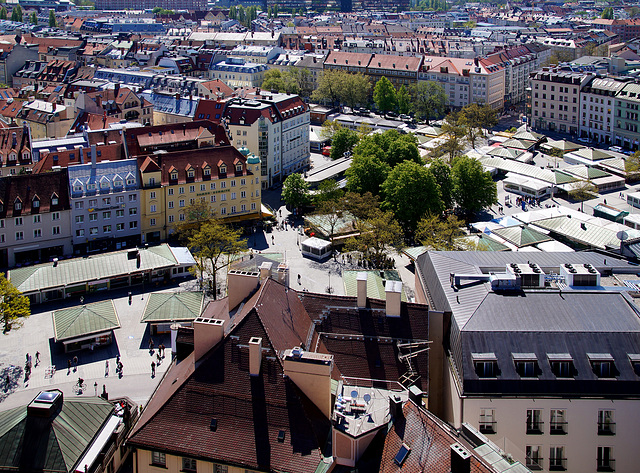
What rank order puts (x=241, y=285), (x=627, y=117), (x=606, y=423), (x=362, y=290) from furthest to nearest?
(x=627, y=117) → (x=362, y=290) → (x=241, y=285) → (x=606, y=423)

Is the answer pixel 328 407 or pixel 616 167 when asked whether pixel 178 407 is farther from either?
pixel 616 167

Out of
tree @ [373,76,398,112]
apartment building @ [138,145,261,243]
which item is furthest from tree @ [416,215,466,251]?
tree @ [373,76,398,112]

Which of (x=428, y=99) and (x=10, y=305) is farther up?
(x=428, y=99)

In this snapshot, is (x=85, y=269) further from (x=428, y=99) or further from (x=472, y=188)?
(x=428, y=99)

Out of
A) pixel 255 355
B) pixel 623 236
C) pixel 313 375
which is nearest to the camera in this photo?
pixel 313 375

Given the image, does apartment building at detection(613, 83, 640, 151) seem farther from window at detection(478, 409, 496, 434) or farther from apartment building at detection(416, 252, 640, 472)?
window at detection(478, 409, 496, 434)

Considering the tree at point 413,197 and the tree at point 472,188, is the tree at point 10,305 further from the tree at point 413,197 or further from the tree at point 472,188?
the tree at point 472,188

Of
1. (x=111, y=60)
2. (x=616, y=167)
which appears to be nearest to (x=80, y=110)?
(x=111, y=60)

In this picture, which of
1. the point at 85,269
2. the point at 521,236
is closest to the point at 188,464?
the point at 85,269
